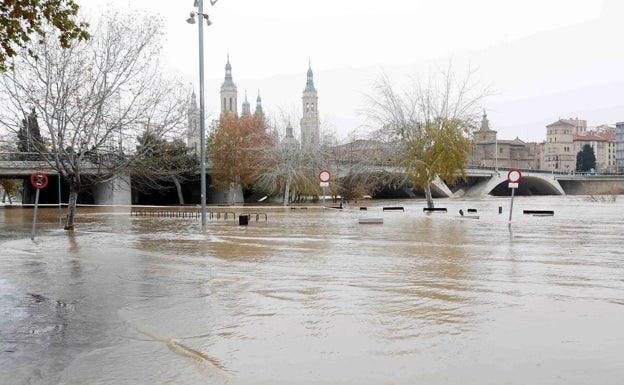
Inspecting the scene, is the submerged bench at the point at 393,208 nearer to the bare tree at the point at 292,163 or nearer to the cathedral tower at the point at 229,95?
the bare tree at the point at 292,163

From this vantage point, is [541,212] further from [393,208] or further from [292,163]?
[292,163]

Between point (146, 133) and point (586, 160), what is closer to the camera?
point (146, 133)

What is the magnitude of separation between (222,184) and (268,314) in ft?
179

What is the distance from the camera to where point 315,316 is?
8258mm

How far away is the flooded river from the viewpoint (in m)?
5.96

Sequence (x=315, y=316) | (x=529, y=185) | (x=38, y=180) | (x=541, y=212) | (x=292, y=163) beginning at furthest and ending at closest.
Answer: (x=529, y=185), (x=292, y=163), (x=541, y=212), (x=38, y=180), (x=315, y=316)

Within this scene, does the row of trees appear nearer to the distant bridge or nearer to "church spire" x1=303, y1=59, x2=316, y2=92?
the distant bridge

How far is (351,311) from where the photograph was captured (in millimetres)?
8508

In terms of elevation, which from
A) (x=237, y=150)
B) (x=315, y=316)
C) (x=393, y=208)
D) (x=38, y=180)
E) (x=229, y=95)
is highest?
(x=229, y=95)

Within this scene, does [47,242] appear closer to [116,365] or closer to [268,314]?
[268,314]

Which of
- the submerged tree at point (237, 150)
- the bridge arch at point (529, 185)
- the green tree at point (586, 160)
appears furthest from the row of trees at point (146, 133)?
the green tree at point (586, 160)

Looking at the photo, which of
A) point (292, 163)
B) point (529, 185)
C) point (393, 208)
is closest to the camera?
point (393, 208)

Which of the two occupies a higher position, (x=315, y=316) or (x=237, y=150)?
(x=237, y=150)

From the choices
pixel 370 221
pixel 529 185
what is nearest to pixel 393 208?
pixel 370 221
